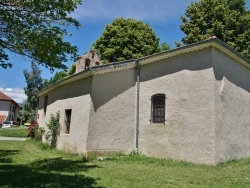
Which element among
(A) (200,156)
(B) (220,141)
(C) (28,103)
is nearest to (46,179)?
(A) (200,156)

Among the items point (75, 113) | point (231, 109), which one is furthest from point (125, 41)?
point (231, 109)

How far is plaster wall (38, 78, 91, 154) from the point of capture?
10.8m

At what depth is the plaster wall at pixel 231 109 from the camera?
29.4 feet

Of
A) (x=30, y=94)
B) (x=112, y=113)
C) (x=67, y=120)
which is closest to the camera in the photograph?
(x=112, y=113)

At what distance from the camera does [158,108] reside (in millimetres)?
10594

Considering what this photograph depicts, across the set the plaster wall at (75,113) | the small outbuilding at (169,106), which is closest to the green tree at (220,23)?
the small outbuilding at (169,106)

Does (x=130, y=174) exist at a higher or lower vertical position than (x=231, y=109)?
lower

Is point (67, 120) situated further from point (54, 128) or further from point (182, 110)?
point (182, 110)

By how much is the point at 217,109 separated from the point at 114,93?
4523 millimetres

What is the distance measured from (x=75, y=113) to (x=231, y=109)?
703 centimetres

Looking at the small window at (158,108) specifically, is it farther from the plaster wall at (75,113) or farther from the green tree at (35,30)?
the green tree at (35,30)

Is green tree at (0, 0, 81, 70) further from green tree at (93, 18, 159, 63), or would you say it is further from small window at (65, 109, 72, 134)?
green tree at (93, 18, 159, 63)

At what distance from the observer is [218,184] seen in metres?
6.22

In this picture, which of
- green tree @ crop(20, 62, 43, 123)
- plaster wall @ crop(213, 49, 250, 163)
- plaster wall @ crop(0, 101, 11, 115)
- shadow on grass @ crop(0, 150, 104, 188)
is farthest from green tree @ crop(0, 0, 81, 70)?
plaster wall @ crop(0, 101, 11, 115)
